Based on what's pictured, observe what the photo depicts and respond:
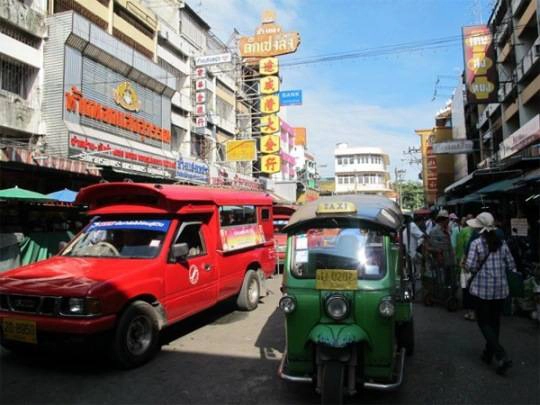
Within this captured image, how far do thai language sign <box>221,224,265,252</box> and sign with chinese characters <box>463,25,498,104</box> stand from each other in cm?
1527

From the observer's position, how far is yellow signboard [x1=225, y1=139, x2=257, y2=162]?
27.1 m

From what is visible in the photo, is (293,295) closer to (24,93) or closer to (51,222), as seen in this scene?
(51,222)

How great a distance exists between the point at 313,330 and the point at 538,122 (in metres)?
13.3

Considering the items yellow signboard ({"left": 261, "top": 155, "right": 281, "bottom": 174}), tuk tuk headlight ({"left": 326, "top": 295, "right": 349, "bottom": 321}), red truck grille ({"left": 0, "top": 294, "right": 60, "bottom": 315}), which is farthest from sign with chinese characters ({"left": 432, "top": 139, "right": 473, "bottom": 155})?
red truck grille ({"left": 0, "top": 294, "right": 60, "bottom": 315})

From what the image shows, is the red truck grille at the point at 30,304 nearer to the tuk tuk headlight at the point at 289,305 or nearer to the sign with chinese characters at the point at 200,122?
the tuk tuk headlight at the point at 289,305

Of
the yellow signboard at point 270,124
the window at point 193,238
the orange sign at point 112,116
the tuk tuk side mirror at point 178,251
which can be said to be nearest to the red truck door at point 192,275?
the window at point 193,238

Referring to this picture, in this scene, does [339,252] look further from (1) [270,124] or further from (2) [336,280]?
(1) [270,124]

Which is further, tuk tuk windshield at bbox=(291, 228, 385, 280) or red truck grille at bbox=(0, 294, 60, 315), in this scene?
red truck grille at bbox=(0, 294, 60, 315)

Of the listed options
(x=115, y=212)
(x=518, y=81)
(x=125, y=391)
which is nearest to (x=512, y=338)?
(x=125, y=391)

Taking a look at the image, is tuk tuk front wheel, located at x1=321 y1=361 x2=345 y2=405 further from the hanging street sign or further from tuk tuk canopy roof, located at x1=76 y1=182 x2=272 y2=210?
the hanging street sign

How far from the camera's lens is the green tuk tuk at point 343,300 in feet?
13.1

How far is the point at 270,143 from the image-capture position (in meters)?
30.0

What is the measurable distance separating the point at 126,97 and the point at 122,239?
567 inches

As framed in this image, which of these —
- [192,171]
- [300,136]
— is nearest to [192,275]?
[192,171]
